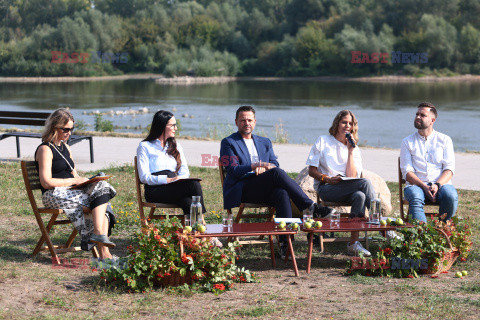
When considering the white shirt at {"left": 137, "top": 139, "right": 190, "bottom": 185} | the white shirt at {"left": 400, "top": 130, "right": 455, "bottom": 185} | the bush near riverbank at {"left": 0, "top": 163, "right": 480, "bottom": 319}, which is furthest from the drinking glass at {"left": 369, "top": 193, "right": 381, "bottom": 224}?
the white shirt at {"left": 137, "top": 139, "right": 190, "bottom": 185}

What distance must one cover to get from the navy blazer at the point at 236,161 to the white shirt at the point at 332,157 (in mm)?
366

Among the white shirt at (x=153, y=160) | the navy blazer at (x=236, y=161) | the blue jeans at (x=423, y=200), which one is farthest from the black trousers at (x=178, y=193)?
the blue jeans at (x=423, y=200)

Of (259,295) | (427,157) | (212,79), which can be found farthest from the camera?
(212,79)

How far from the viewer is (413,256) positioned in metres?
4.68

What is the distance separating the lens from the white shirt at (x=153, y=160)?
224 inches

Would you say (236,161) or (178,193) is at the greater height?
(236,161)

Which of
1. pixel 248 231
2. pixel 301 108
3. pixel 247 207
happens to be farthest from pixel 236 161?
pixel 301 108

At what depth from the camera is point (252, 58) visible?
285 feet

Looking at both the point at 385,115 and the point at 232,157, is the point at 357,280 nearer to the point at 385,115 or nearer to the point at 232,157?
the point at 232,157

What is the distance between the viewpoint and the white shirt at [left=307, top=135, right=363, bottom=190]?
232 inches

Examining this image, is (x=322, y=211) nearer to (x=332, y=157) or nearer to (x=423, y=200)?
(x=332, y=157)

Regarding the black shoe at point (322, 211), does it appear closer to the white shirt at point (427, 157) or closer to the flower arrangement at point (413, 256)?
the flower arrangement at point (413, 256)

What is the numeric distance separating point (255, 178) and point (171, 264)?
153cm

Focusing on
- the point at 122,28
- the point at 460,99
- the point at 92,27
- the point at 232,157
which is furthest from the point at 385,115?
the point at 122,28
